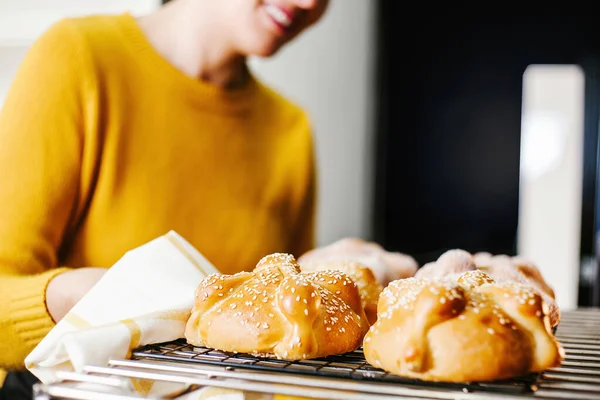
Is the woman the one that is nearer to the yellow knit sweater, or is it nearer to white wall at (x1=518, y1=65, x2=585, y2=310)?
the yellow knit sweater

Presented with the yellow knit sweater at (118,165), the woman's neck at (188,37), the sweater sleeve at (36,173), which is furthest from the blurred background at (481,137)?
the sweater sleeve at (36,173)

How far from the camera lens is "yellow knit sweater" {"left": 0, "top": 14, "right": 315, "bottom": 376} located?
102 centimetres

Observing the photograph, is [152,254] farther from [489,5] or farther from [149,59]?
[489,5]

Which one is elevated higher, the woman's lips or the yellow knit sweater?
the woman's lips

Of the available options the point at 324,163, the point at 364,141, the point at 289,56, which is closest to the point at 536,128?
the point at 364,141

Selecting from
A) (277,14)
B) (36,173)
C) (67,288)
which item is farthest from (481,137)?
(67,288)

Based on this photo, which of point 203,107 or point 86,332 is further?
point 203,107

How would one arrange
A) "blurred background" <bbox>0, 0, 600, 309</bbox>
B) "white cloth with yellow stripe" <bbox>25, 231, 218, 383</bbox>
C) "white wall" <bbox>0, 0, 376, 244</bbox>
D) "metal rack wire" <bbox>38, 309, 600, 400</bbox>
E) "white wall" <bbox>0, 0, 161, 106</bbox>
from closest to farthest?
"metal rack wire" <bbox>38, 309, 600, 400</bbox>
"white cloth with yellow stripe" <bbox>25, 231, 218, 383</bbox>
"white wall" <bbox>0, 0, 161, 106</bbox>
"white wall" <bbox>0, 0, 376, 244</bbox>
"blurred background" <bbox>0, 0, 600, 309</bbox>

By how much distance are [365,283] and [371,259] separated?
0.13m

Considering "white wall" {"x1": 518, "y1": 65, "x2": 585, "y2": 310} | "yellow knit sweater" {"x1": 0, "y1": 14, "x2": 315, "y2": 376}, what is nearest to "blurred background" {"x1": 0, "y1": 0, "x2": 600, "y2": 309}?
"white wall" {"x1": 518, "y1": 65, "x2": 585, "y2": 310}

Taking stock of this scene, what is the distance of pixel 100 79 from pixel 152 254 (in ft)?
1.70

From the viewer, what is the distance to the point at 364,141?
3641 mm

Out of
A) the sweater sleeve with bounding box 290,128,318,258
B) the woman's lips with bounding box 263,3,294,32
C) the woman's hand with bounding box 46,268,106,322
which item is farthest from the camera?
the sweater sleeve with bounding box 290,128,318,258

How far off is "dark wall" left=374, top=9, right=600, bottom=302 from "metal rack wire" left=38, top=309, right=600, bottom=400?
10.5 feet
